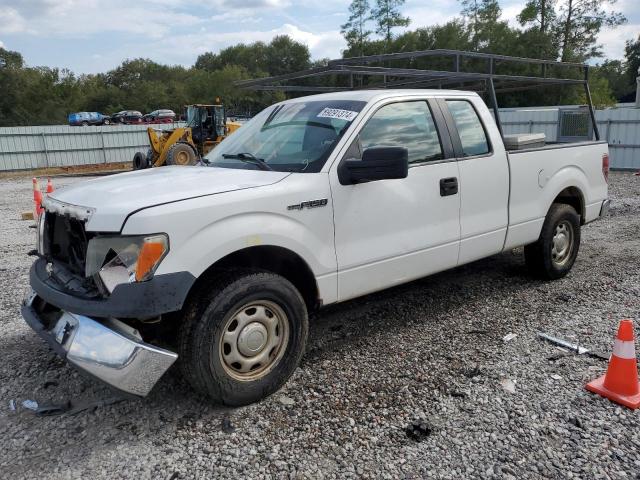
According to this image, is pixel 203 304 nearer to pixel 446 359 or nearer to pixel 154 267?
pixel 154 267

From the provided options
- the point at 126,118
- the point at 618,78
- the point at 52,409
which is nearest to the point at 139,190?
the point at 52,409

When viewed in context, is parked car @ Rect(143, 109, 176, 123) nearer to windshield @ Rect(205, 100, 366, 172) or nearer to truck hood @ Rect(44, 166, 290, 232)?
windshield @ Rect(205, 100, 366, 172)

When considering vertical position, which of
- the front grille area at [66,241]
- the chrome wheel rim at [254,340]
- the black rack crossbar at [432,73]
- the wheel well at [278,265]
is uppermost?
the black rack crossbar at [432,73]

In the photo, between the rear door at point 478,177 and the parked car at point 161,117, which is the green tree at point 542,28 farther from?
the rear door at point 478,177

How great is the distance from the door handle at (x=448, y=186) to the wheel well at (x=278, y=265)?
4.48 ft

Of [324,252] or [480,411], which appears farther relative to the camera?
[324,252]

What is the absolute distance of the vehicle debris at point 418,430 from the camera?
2974mm

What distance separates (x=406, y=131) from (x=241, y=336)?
2069mm

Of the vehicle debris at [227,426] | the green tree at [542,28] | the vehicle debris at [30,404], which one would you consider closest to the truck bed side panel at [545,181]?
the vehicle debris at [227,426]

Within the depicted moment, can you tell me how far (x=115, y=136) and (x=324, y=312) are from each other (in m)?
24.2

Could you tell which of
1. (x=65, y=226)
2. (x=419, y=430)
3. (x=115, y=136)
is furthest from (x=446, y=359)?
(x=115, y=136)

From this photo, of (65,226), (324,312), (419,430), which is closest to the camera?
(419,430)

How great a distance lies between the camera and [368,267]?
12.4 feet

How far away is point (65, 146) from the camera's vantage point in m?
25.2
